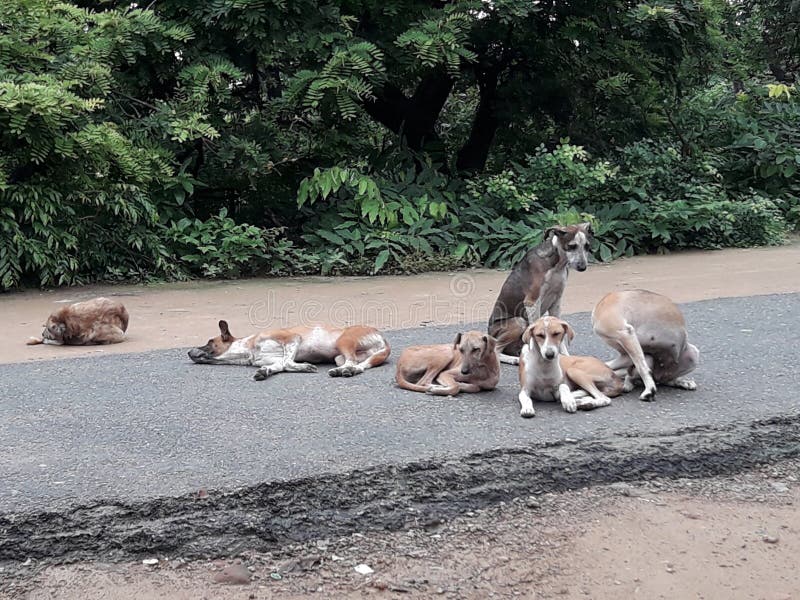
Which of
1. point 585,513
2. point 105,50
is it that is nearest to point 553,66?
point 105,50

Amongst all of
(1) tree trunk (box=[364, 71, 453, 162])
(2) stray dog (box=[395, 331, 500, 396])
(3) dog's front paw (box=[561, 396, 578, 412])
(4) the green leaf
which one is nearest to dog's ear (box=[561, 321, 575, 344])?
(3) dog's front paw (box=[561, 396, 578, 412])

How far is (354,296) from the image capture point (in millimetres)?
11914

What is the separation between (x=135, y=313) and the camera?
10898mm

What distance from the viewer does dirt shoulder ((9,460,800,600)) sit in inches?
146

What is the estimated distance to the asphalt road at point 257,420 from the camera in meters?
4.68

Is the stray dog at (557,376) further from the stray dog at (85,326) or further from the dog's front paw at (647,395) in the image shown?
the stray dog at (85,326)

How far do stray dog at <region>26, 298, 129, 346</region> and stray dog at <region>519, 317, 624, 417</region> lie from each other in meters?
4.69

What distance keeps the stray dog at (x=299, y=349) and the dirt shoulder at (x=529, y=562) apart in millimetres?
3034

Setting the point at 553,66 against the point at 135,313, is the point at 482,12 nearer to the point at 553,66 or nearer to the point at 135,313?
the point at 553,66

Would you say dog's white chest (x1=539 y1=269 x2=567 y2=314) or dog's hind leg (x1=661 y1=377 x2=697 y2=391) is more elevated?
dog's white chest (x1=539 y1=269 x2=567 y2=314)

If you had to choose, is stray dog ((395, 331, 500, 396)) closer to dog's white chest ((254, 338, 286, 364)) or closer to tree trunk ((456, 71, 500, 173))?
dog's white chest ((254, 338, 286, 364))

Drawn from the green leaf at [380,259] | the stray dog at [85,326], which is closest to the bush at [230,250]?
the green leaf at [380,259]

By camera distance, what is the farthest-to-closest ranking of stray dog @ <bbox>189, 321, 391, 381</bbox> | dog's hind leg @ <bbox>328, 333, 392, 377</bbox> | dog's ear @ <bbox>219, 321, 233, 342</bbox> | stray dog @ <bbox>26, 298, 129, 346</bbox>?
stray dog @ <bbox>26, 298, 129, 346</bbox> < dog's ear @ <bbox>219, 321, 233, 342</bbox> < stray dog @ <bbox>189, 321, 391, 381</bbox> < dog's hind leg @ <bbox>328, 333, 392, 377</bbox>

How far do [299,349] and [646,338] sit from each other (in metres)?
2.89
